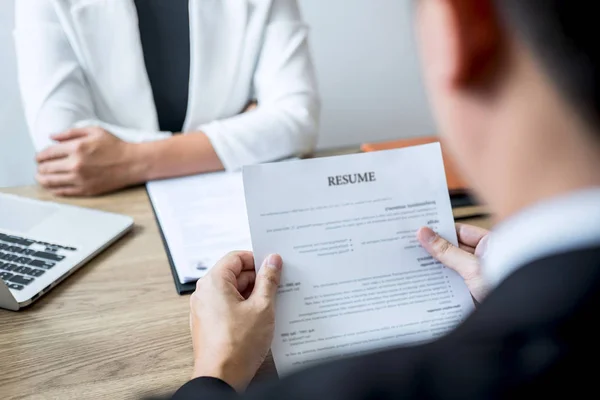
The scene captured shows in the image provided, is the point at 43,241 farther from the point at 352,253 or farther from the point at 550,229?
the point at 550,229

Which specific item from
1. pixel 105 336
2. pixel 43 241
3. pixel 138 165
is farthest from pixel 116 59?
pixel 105 336

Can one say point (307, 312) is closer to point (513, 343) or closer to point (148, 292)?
point (148, 292)

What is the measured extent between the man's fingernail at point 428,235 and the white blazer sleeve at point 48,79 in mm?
649

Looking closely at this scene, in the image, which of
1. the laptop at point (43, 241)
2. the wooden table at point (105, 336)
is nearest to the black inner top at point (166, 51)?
the laptop at point (43, 241)

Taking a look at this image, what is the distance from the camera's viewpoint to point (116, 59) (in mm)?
1375

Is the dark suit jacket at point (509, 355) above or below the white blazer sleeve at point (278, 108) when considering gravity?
above

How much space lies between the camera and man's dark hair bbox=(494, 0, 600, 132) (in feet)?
1.02

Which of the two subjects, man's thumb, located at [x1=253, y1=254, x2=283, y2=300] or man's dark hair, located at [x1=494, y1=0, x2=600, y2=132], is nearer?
man's dark hair, located at [x1=494, y1=0, x2=600, y2=132]

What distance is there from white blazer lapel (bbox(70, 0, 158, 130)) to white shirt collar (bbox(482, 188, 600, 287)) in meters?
1.12

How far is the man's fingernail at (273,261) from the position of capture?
2.37 ft

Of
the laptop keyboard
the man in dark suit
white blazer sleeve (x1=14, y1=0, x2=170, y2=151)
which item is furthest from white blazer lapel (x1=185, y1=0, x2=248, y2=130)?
the man in dark suit

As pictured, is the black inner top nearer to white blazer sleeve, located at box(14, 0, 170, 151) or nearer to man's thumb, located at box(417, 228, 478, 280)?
white blazer sleeve, located at box(14, 0, 170, 151)

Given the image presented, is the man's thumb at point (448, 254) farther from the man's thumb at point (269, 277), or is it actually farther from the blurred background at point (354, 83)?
the blurred background at point (354, 83)

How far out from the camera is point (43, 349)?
75cm
